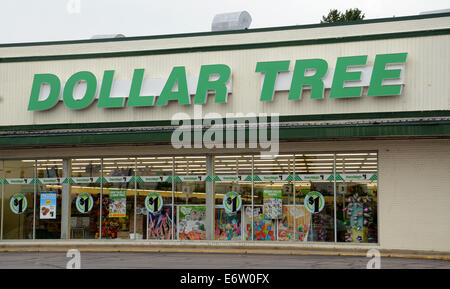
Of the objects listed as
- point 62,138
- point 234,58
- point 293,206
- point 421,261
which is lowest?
point 421,261

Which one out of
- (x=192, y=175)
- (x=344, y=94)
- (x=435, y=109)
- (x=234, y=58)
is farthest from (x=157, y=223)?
(x=435, y=109)

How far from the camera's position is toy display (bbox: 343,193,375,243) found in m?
22.2

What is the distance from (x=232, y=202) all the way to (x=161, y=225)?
2852 millimetres

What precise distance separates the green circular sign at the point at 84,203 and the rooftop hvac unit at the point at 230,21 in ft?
27.2

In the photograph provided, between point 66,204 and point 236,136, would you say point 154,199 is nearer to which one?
point 66,204

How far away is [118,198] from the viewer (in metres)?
24.4

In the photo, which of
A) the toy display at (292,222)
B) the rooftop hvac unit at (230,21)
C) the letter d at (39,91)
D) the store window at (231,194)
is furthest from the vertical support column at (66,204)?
the toy display at (292,222)

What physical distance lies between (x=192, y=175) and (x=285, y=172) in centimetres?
343

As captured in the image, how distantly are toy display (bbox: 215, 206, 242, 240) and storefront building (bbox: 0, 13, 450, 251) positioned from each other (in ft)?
0.13

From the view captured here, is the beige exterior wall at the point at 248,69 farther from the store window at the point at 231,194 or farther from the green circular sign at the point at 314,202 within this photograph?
the green circular sign at the point at 314,202

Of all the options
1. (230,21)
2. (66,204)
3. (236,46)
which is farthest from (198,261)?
(230,21)

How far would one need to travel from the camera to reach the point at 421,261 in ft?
64.4

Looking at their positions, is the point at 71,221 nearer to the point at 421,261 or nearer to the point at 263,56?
the point at 263,56

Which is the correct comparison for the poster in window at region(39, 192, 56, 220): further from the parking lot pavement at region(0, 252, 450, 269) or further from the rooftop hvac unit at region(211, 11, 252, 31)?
the rooftop hvac unit at region(211, 11, 252, 31)
